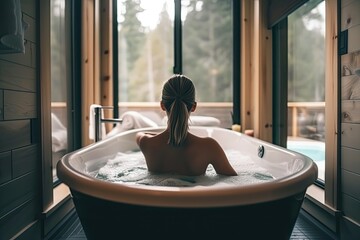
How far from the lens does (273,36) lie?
269 cm

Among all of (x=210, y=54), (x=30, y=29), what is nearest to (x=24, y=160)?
(x=30, y=29)

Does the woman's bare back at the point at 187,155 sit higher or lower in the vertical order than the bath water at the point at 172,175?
higher

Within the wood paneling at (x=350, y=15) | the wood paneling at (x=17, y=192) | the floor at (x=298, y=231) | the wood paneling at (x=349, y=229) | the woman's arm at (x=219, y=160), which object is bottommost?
the floor at (x=298, y=231)

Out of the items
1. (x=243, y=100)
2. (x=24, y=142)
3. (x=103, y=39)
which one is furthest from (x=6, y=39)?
(x=243, y=100)

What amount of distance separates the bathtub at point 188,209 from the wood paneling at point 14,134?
0.40 metres

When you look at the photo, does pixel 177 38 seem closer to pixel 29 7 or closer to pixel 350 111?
pixel 29 7

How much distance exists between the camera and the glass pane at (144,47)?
3250 millimetres

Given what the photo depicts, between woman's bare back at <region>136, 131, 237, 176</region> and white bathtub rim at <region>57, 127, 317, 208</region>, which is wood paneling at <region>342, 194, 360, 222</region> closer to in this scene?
woman's bare back at <region>136, 131, 237, 176</region>

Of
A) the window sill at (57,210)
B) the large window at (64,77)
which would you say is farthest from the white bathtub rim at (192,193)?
the large window at (64,77)

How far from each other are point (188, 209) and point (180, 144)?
625 millimetres

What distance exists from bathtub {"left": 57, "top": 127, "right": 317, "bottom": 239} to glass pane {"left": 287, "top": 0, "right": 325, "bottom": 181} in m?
1.73

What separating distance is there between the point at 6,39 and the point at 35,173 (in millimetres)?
716

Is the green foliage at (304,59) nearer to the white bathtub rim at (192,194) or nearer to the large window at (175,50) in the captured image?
the large window at (175,50)

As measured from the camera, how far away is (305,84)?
9.37ft
